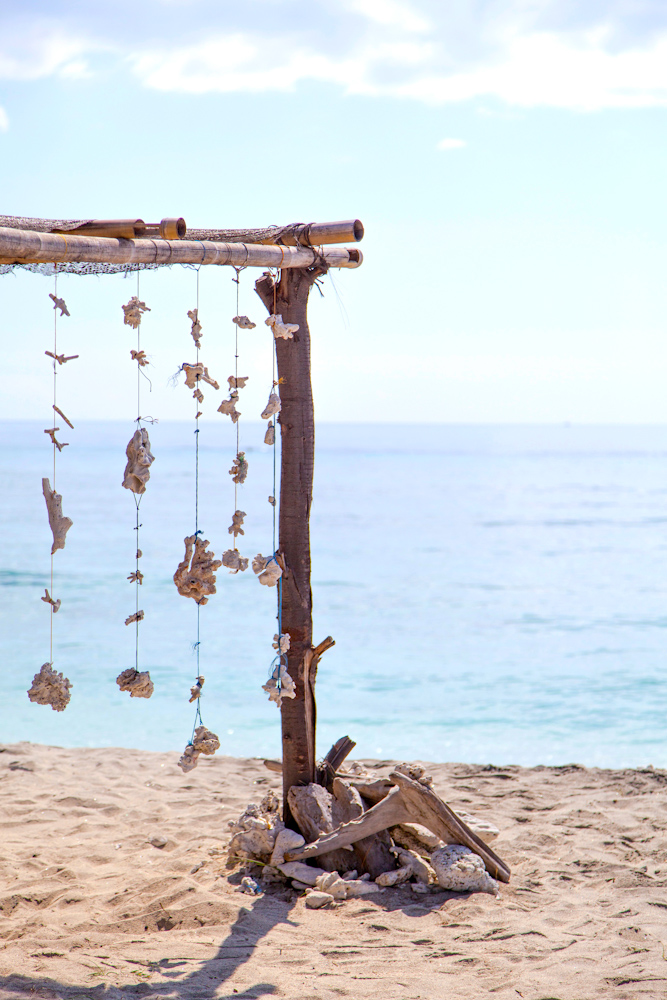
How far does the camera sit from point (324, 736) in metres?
8.49

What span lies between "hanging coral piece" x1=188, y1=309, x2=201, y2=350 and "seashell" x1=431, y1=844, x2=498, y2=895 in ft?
8.59

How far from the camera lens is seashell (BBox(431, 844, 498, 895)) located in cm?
392

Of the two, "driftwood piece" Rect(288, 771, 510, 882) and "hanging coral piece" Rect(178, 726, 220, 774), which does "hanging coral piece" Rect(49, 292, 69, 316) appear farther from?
"driftwood piece" Rect(288, 771, 510, 882)

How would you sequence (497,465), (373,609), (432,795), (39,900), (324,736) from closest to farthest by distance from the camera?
(39,900), (432,795), (324,736), (373,609), (497,465)

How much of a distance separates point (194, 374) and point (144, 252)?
50cm

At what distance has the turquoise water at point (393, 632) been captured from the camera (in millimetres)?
8609

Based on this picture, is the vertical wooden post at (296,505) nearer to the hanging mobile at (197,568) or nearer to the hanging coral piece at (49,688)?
the hanging mobile at (197,568)

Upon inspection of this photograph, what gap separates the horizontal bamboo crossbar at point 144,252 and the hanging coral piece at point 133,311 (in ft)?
0.51

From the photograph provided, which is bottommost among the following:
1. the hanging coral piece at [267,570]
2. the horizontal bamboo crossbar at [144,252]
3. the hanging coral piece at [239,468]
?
the hanging coral piece at [267,570]

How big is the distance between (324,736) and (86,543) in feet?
48.1

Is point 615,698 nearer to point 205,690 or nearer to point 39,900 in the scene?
point 205,690

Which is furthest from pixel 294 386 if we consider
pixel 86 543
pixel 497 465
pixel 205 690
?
pixel 497 465

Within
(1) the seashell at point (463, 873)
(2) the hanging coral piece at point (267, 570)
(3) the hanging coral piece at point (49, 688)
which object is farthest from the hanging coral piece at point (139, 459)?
(1) the seashell at point (463, 873)

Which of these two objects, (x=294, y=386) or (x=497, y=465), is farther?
(x=497, y=465)
